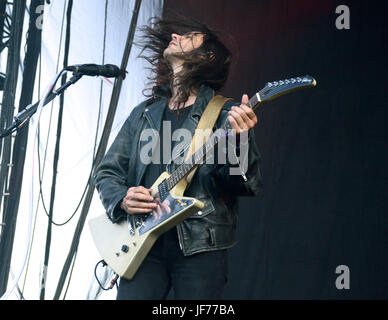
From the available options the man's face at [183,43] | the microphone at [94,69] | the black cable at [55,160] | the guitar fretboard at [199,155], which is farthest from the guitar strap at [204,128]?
the black cable at [55,160]

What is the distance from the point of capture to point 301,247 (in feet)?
9.71

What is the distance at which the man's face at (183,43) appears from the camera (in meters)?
2.10

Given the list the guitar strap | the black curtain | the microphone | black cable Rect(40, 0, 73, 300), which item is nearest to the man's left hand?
the guitar strap

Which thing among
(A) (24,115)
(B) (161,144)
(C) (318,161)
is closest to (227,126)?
(B) (161,144)

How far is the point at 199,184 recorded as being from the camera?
187 centimetres

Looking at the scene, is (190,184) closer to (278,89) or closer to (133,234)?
(133,234)

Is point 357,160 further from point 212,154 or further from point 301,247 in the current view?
point 212,154

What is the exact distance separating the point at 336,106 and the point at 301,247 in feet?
2.74

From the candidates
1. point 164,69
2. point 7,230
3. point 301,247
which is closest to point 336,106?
point 301,247

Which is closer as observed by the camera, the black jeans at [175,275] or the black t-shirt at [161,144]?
the black jeans at [175,275]

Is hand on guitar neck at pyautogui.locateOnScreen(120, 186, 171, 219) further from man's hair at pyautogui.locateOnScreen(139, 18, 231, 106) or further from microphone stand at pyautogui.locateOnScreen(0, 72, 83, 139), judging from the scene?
microphone stand at pyautogui.locateOnScreen(0, 72, 83, 139)

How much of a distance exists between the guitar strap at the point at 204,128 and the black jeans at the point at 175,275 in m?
0.20

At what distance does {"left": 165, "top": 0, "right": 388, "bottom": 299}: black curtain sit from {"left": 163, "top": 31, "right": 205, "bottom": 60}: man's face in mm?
703

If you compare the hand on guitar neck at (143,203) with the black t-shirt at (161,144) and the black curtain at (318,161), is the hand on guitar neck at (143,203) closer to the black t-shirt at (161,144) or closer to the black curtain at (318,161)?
the black t-shirt at (161,144)
